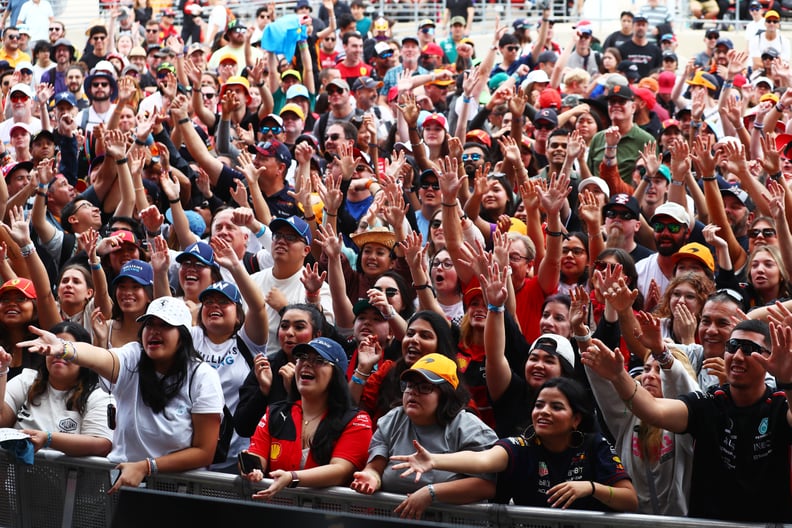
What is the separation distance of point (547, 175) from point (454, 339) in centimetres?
384

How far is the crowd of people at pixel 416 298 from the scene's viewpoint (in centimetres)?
528

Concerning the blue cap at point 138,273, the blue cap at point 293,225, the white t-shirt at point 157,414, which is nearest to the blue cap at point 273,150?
the blue cap at point 293,225

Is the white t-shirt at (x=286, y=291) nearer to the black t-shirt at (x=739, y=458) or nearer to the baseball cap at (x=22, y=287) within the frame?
the baseball cap at (x=22, y=287)

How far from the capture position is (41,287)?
25.0 feet

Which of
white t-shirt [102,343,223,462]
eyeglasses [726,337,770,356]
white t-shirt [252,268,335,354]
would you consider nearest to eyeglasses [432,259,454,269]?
white t-shirt [252,268,335,354]

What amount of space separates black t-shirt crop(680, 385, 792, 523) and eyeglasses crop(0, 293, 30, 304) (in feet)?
13.4

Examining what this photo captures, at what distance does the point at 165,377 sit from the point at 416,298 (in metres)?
1.96

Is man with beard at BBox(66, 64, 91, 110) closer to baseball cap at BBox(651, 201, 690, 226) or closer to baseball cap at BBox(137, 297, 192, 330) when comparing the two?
baseball cap at BBox(651, 201, 690, 226)

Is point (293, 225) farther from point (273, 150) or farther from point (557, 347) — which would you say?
point (557, 347)

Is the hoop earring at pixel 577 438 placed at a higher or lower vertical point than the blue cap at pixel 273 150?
lower

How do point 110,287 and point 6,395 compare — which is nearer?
point 6,395

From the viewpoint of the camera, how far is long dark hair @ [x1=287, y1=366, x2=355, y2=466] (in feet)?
18.4

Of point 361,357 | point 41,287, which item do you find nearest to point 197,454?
point 361,357

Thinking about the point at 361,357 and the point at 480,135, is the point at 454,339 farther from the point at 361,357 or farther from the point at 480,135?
the point at 480,135
